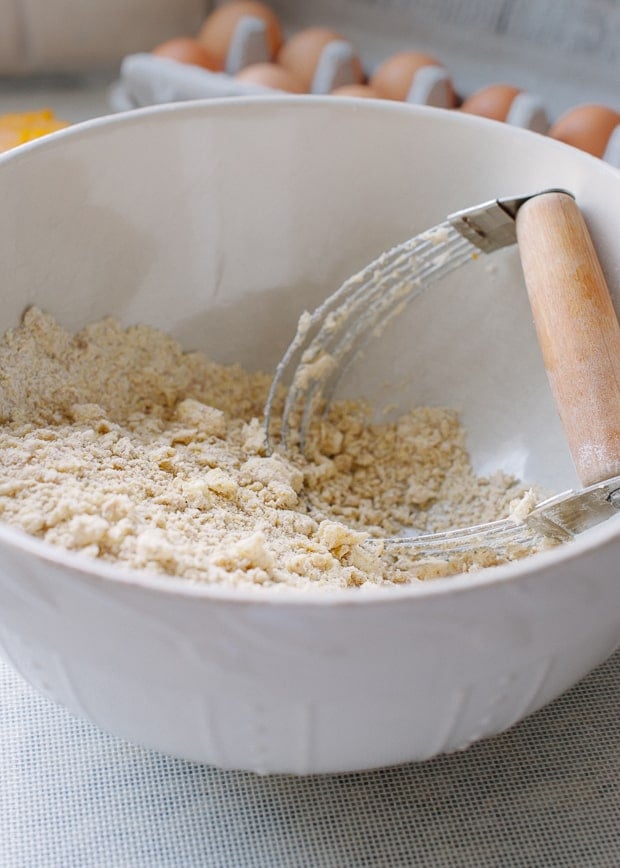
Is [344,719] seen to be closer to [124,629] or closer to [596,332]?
[124,629]

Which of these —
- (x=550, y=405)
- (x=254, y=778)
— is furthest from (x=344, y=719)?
(x=550, y=405)

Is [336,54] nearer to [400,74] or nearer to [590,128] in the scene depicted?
[400,74]

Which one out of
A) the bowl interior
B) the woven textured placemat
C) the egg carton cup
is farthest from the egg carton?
the woven textured placemat

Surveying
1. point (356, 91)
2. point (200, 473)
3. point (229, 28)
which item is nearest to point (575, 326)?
point (200, 473)

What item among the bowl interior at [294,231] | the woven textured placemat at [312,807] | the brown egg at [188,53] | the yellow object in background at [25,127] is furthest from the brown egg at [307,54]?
the woven textured placemat at [312,807]

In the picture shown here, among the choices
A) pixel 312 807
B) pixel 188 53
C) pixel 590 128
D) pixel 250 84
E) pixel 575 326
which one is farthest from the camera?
pixel 188 53

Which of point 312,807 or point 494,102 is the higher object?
point 494,102
